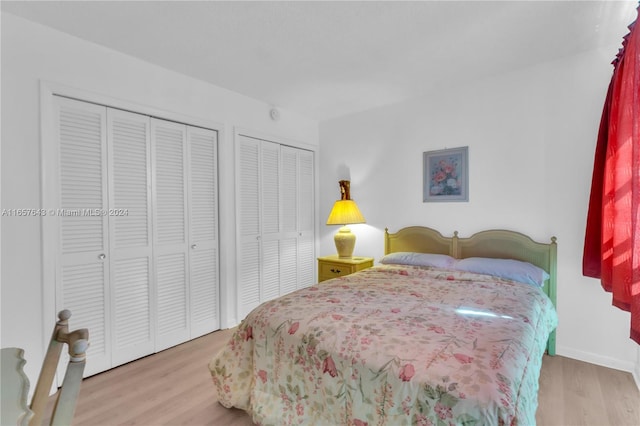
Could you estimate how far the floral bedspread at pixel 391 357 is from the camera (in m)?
1.17

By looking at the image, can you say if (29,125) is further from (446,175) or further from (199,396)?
(446,175)

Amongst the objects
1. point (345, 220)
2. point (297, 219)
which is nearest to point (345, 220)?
point (345, 220)

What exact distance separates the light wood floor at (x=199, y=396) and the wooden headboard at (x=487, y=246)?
0.43 m

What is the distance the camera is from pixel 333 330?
1562 mm

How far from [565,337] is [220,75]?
3.67 m

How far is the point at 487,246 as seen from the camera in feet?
9.60

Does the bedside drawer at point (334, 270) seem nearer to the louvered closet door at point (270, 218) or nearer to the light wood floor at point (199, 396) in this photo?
the louvered closet door at point (270, 218)

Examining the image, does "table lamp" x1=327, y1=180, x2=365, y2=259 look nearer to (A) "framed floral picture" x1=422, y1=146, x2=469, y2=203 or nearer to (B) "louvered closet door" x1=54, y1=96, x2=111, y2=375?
(A) "framed floral picture" x1=422, y1=146, x2=469, y2=203

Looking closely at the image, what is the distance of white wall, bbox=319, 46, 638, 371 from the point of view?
2.49 m

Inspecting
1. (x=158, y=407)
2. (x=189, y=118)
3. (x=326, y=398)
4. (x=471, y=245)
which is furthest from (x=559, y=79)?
(x=158, y=407)

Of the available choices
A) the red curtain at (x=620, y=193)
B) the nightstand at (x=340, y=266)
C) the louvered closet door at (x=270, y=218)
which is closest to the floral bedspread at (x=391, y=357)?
the red curtain at (x=620, y=193)

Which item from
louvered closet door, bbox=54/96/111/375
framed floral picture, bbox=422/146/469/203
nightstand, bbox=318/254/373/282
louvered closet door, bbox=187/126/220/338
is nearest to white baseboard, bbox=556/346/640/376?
framed floral picture, bbox=422/146/469/203

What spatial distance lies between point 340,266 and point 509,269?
1649 mm

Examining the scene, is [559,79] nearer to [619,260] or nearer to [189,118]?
[619,260]
